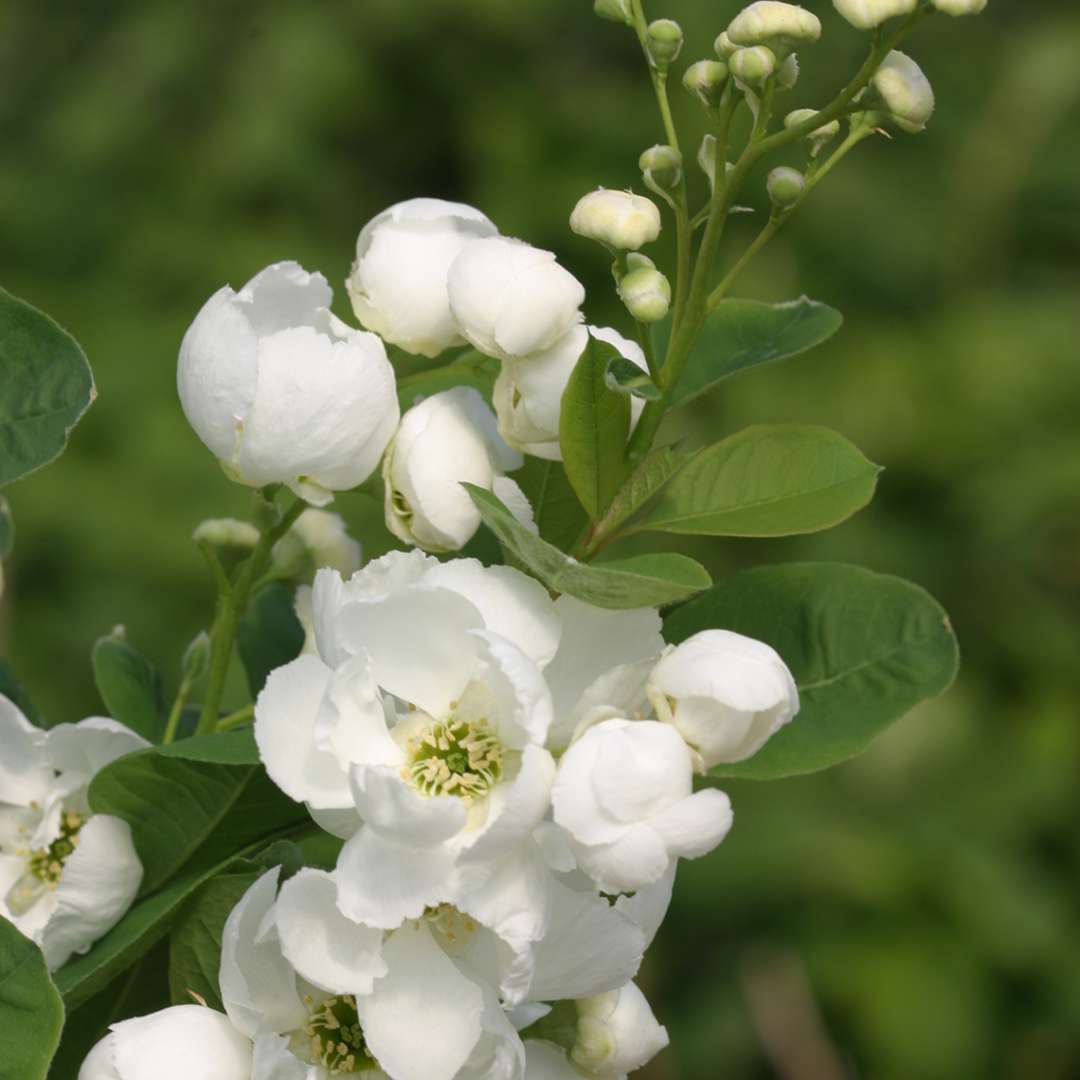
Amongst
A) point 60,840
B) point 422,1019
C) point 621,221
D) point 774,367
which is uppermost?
point 621,221

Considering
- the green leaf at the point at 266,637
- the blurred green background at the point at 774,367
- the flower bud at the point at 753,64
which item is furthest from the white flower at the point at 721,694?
the blurred green background at the point at 774,367

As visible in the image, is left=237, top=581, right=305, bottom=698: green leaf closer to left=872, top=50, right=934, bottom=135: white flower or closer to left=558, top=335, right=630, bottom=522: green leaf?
left=558, top=335, right=630, bottom=522: green leaf

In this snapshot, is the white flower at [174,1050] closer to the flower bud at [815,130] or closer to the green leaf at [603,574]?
the green leaf at [603,574]

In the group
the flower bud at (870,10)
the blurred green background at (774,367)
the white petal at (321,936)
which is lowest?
the blurred green background at (774,367)

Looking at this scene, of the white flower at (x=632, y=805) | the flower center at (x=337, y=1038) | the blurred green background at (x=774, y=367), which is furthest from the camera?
the blurred green background at (x=774, y=367)

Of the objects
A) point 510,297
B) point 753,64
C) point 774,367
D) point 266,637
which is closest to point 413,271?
point 510,297

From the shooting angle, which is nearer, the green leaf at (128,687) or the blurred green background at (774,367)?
the green leaf at (128,687)

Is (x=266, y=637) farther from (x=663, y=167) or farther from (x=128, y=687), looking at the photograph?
Answer: (x=663, y=167)

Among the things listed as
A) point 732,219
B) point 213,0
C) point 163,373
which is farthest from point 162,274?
point 732,219
